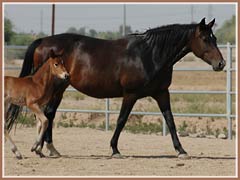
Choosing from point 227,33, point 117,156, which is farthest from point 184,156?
point 227,33

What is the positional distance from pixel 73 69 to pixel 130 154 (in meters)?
1.73

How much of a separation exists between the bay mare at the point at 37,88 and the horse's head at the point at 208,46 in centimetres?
218

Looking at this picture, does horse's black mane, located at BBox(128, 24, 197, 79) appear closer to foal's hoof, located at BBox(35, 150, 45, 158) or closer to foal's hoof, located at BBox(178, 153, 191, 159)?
foal's hoof, located at BBox(178, 153, 191, 159)

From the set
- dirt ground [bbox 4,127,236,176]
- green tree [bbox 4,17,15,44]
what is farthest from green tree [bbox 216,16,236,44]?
dirt ground [bbox 4,127,236,176]

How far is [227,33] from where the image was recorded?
5372cm

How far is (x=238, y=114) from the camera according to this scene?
1138 cm

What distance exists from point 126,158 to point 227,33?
1790 inches

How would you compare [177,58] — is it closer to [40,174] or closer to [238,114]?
[238,114]

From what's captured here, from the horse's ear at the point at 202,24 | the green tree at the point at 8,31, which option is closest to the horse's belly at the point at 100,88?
the horse's ear at the point at 202,24

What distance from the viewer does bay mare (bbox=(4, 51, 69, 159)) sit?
31.1ft

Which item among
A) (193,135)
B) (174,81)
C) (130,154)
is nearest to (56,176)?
(130,154)

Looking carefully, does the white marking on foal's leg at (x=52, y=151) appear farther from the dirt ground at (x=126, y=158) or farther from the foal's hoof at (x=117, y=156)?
the foal's hoof at (x=117, y=156)

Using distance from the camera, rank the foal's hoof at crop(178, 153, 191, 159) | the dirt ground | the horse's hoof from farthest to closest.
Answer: the horse's hoof → the foal's hoof at crop(178, 153, 191, 159) → the dirt ground

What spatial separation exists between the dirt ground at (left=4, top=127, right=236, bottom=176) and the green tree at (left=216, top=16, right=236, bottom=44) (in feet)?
110
